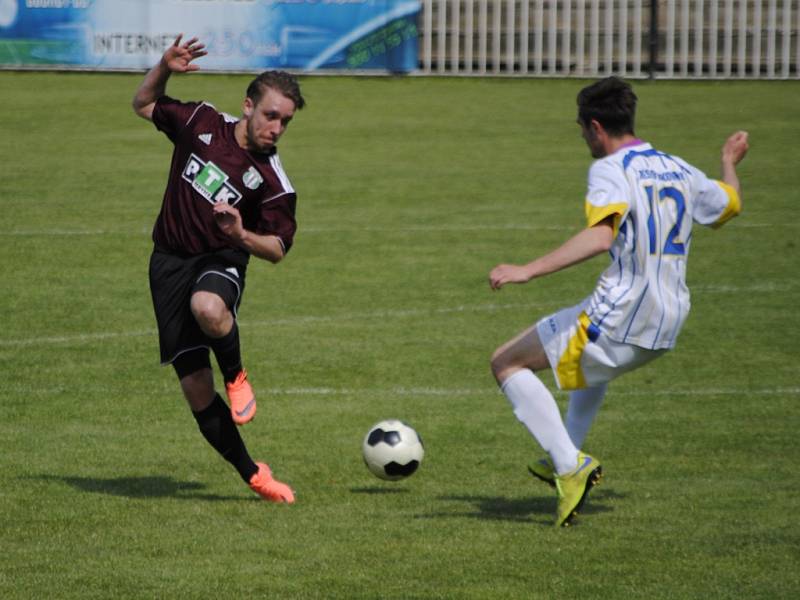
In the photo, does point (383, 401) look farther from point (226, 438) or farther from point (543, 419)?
point (543, 419)

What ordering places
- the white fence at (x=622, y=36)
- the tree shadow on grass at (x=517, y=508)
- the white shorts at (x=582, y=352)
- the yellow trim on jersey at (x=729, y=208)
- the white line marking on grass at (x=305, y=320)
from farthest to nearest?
the white fence at (x=622, y=36) < the white line marking on grass at (x=305, y=320) < the tree shadow on grass at (x=517, y=508) < the yellow trim on jersey at (x=729, y=208) < the white shorts at (x=582, y=352)

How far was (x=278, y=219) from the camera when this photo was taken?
25.3ft

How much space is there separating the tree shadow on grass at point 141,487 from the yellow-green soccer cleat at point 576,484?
1810 mm

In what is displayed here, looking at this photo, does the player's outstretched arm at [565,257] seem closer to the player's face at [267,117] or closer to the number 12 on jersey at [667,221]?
the number 12 on jersey at [667,221]

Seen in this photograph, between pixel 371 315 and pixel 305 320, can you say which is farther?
pixel 371 315

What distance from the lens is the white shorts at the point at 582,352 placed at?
7.03 metres

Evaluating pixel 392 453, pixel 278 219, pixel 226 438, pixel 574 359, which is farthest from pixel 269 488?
pixel 574 359

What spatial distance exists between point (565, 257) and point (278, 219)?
1.74 m

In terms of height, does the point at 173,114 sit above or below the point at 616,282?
above

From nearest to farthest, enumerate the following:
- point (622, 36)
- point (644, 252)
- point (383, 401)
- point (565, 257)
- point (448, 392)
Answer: point (565, 257), point (644, 252), point (383, 401), point (448, 392), point (622, 36)

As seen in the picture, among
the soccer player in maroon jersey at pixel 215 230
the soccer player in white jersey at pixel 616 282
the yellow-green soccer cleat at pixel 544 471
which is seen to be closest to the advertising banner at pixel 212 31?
the soccer player in maroon jersey at pixel 215 230

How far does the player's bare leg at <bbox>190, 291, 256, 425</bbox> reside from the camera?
7477 mm

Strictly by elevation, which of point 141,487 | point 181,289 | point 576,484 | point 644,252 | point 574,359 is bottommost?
point 141,487

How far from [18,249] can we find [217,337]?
29.9ft
